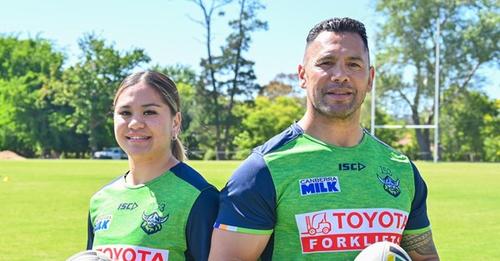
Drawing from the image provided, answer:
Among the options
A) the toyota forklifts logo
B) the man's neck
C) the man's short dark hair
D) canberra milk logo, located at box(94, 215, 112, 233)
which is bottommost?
canberra milk logo, located at box(94, 215, 112, 233)

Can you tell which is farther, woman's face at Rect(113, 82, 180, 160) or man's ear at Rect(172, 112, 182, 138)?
man's ear at Rect(172, 112, 182, 138)

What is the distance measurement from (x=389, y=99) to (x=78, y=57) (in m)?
30.7

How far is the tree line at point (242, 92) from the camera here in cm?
5466

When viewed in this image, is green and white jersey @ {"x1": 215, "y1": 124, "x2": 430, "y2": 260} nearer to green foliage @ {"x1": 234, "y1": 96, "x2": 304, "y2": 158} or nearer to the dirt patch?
green foliage @ {"x1": 234, "y1": 96, "x2": 304, "y2": 158}

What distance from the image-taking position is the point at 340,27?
2859mm

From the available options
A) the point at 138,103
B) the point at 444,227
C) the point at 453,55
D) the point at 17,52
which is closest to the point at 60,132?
the point at 17,52

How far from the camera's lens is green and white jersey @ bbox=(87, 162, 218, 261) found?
307cm

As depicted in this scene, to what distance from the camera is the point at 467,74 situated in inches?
2175

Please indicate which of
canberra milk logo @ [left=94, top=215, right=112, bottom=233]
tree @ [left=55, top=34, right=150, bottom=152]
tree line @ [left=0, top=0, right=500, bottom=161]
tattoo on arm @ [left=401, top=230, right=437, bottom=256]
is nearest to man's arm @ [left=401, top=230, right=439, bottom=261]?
tattoo on arm @ [left=401, top=230, right=437, bottom=256]

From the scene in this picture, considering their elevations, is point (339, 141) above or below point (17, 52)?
below

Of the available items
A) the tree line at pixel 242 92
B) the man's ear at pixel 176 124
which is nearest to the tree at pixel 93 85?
the tree line at pixel 242 92

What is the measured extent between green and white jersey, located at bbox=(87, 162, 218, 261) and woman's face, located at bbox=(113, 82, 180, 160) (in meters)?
0.17

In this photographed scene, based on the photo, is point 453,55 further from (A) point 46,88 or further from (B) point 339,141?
(B) point 339,141

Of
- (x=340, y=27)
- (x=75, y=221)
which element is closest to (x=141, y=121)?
(x=340, y=27)
